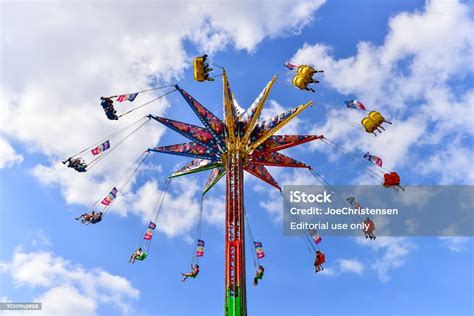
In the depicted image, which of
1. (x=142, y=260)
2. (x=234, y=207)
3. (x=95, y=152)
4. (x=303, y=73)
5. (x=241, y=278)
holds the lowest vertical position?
(x=241, y=278)

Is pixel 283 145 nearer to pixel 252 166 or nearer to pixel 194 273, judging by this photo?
pixel 252 166

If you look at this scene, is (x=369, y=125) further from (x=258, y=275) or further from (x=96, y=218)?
(x=96, y=218)

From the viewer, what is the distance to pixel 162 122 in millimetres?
30672

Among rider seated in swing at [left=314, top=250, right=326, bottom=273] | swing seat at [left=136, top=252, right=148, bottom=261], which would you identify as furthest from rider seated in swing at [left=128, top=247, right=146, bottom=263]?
rider seated in swing at [left=314, top=250, right=326, bottom=273]

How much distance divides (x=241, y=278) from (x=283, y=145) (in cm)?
915

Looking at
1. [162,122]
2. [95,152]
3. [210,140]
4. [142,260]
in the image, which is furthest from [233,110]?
[142,260]

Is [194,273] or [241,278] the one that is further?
[194,273]

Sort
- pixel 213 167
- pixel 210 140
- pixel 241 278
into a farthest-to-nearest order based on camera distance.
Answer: pixel 213 167 → pixel 210 140 → pixel 241 278

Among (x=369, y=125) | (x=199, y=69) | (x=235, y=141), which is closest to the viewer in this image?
(x=199, y=69)

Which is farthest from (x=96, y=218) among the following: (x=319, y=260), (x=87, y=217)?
(x=319, y=260)

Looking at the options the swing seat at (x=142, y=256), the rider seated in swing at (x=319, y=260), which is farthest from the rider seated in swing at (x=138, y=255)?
the rider seated in swing at (x=319, y=260)

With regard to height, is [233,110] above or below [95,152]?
above

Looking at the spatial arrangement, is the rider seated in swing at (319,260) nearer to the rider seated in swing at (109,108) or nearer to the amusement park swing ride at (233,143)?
the amusement park swing ride at (233,143)

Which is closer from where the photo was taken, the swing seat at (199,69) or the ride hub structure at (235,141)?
the swing seat at (199,69)
